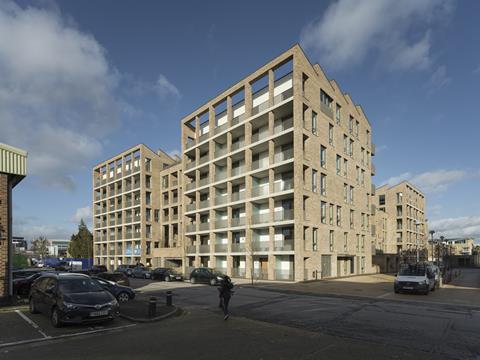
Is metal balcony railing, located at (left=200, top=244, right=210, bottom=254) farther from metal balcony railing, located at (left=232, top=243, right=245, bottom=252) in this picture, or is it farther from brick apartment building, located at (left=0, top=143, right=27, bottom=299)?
brick apartment building, located at (left=0, top=143, right=27, bottom=299)

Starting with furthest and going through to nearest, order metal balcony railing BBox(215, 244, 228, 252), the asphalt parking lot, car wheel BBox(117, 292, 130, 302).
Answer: metal balcony railing BBox(215, 244, 228, 252) < car wheel BBox(117, 292, 130, 302) < the asphalt parking lot

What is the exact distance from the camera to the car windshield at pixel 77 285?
1214 centimetres

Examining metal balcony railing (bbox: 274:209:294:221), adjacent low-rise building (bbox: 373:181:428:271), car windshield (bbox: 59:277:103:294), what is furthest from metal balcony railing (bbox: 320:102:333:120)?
adjacent low-rise building (bbox: 373:181:428:271)

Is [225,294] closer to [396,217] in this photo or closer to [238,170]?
[238,170]

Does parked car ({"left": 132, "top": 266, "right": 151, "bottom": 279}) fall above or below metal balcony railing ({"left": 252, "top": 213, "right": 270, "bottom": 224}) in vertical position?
below

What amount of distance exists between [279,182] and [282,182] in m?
0.47

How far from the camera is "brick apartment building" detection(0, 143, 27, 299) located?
1592 cm

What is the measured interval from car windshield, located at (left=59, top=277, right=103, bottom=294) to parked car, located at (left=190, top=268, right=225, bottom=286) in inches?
699

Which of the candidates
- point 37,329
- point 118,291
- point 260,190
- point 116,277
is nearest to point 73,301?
point 37,329

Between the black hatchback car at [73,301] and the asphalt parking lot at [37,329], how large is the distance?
26 cm

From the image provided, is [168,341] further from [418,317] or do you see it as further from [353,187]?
[353,187]

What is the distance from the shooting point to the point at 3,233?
1612cm

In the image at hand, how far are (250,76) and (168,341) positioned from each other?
34.6 metres

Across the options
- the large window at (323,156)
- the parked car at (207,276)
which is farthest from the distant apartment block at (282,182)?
the parked car at (207,276)
